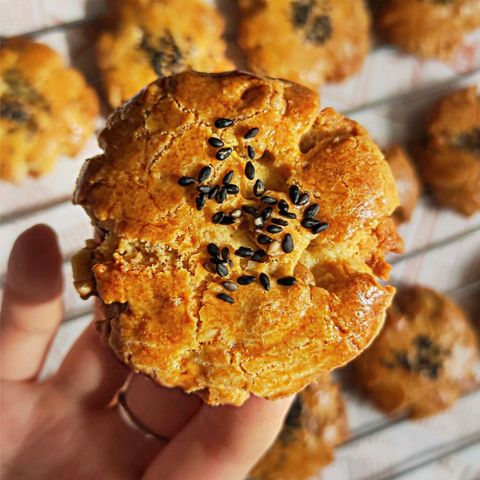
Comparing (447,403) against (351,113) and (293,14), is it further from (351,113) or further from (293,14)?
(293,14)

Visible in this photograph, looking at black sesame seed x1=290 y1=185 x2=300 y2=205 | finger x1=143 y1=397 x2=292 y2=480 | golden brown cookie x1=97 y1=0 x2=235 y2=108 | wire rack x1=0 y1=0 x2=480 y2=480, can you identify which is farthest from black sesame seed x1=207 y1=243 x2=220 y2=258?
wire rack x1=0 y1=0 x2=480 y2=480

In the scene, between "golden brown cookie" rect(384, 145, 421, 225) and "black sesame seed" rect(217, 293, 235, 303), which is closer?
"black sesame seed" rect(217, 293, 235, 303)

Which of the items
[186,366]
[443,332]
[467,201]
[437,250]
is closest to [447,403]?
[443,332]

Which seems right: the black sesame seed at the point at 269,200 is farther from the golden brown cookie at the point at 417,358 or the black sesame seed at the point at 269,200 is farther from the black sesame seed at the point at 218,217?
the golden brown cookie at the point at 417,358

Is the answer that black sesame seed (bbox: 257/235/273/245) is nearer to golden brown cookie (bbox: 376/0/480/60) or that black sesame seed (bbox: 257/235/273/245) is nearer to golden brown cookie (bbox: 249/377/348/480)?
golden brown cookie (bbox: 249/377/348/480)

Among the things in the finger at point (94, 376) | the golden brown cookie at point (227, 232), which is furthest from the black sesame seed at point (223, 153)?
the finger at point (94, 376)

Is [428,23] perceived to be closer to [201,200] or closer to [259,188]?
[259,188]
